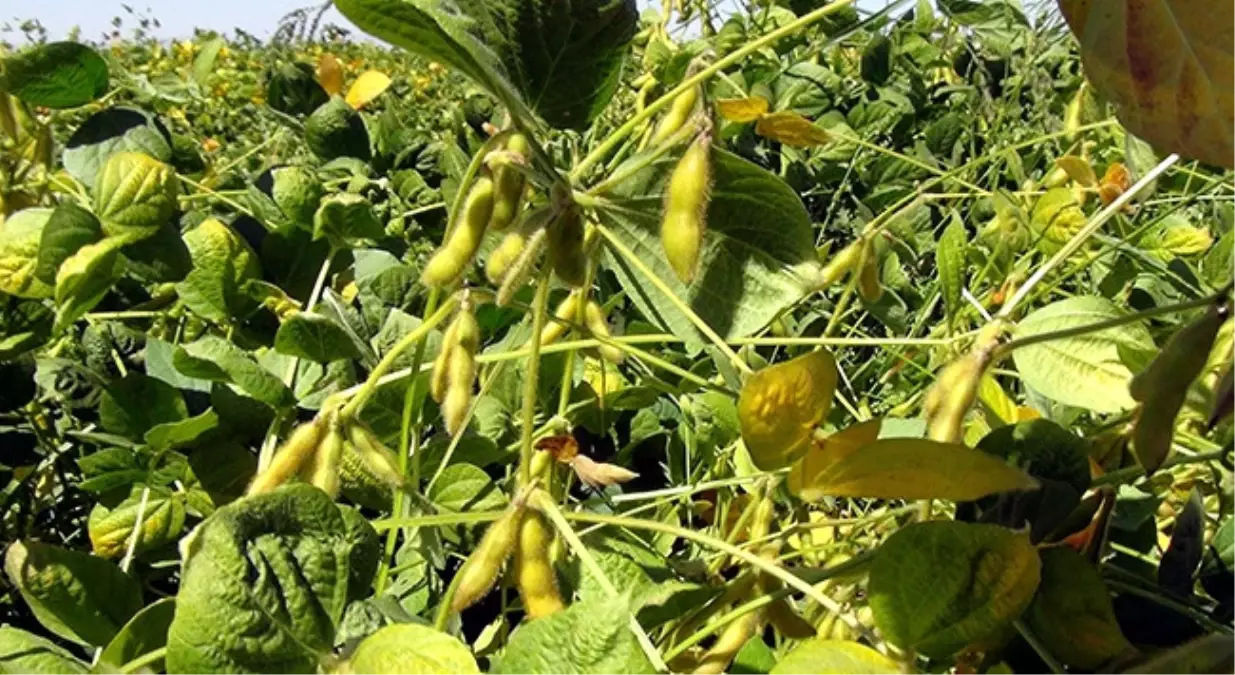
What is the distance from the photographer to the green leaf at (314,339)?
720 millimetres

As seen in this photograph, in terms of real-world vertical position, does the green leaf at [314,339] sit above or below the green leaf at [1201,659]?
above

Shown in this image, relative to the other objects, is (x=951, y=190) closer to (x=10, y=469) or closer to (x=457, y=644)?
(x=10, y=469)

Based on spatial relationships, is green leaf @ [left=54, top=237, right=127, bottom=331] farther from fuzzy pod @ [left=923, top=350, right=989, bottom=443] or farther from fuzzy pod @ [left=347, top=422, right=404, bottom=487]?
fuzzy pod @ [left=923, top=350, right=989, bottom=443]

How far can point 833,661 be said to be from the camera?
42 centimetres

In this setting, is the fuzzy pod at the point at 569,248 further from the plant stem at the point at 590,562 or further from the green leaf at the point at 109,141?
the green leaf at the point at 109,141

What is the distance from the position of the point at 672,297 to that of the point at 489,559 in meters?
0.15

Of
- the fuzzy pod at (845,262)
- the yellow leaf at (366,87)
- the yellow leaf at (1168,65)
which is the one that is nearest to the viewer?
the yellow leaf at (1168,65)

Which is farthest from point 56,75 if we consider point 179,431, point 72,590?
point 72,590

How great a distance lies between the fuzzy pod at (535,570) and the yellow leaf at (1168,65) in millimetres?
277

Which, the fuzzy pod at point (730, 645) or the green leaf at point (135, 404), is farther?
the green leaf at point (135, 404)

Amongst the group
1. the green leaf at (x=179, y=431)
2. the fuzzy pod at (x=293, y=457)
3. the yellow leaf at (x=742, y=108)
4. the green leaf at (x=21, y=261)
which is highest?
the yellow leaf at (x=742, y=108)

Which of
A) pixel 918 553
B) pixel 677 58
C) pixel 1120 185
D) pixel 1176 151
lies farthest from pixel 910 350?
pixel 1176 151

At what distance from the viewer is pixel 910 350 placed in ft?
3.85

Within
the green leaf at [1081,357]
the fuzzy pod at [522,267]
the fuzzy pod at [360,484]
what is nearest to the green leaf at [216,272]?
the fuzzy pod at [360,484]
